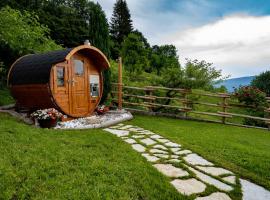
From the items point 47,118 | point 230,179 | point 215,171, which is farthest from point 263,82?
point 230,179

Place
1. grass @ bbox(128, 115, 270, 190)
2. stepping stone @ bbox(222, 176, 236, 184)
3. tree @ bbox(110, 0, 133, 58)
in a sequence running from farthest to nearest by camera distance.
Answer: tree @ bbox(110, 0, 133, 58), grass @ bbox(128, 115, 270, 190), stepping stone @ bbox(222, 176, 236, 184)

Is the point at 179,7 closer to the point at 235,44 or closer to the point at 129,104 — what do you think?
the point at 235,44

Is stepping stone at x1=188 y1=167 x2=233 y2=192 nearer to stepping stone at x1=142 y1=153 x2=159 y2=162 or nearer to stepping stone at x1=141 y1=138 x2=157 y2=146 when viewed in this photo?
stepping stone at x1=142 y1=153 x2=159 y2=162

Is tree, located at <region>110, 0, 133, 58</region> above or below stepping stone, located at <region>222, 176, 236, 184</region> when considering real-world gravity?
above

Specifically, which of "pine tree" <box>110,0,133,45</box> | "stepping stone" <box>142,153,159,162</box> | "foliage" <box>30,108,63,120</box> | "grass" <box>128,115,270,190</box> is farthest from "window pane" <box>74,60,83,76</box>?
"pine tree" <box>110,0,133,45</box>

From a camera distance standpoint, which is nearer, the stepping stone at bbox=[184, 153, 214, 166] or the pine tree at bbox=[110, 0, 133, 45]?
the stepping stone at bbox=[184, 153, 214, 166]

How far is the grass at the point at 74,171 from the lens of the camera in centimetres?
322

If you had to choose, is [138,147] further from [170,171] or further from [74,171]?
[74,171]

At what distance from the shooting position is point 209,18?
31.4 ft

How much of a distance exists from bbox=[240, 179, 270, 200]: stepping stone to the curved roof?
5828mm

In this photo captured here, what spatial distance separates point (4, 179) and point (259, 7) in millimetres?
8275

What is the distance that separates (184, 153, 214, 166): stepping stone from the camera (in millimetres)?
4587

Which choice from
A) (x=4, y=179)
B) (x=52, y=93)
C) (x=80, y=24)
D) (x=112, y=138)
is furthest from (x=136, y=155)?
(x=80, y=24)

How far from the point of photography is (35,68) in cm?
816
